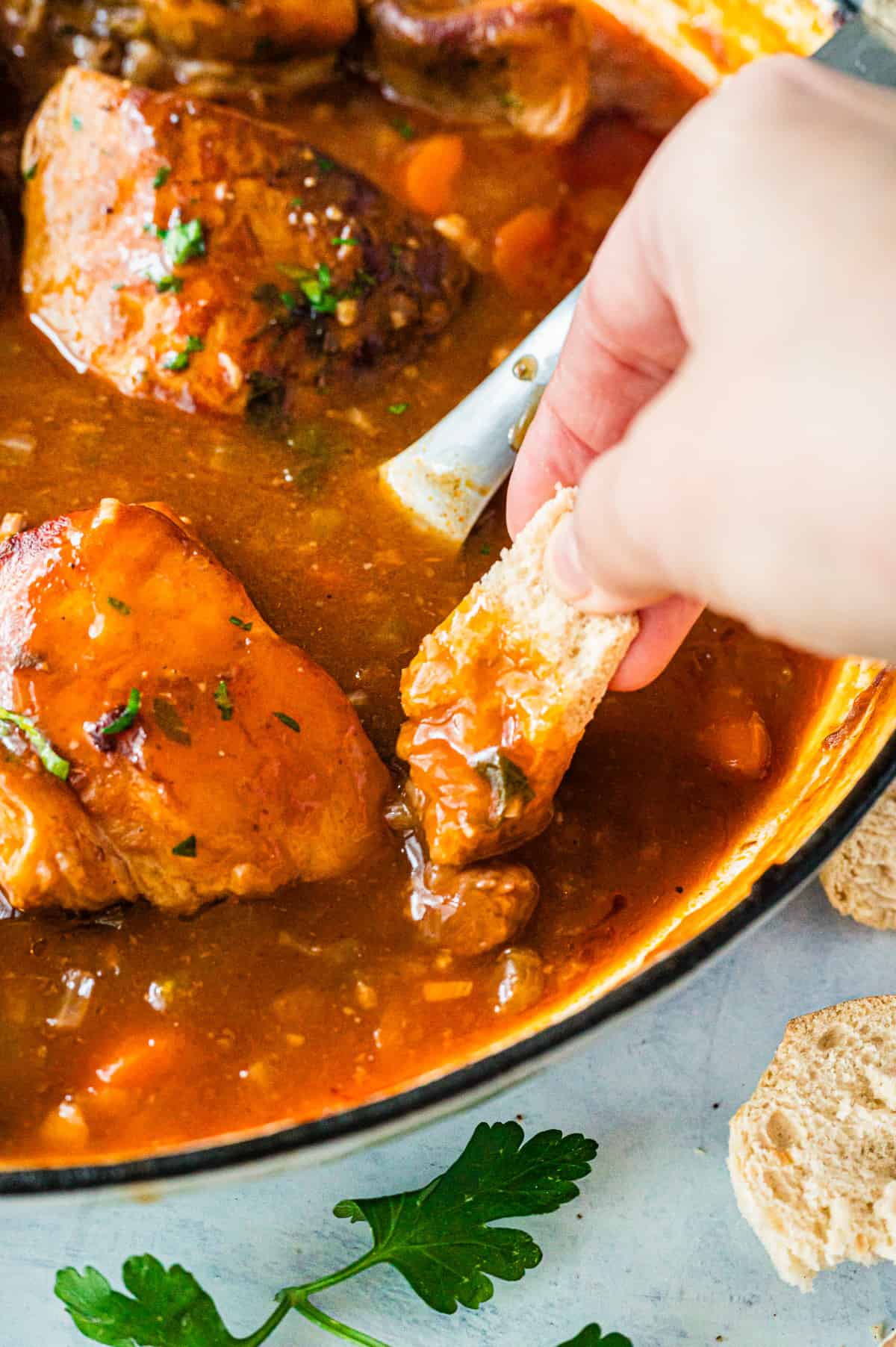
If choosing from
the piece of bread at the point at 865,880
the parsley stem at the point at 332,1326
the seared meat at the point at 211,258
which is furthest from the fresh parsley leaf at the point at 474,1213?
the seared meat at the point at 211,258

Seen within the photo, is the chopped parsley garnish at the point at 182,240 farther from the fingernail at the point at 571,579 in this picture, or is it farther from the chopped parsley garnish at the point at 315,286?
the fingernail at the point at 571,579

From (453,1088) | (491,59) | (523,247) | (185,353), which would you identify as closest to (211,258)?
(185,353)

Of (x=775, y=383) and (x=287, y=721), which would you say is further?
(x=287, y=721)

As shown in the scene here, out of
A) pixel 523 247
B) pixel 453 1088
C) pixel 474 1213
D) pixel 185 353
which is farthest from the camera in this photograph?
pixel 523 247

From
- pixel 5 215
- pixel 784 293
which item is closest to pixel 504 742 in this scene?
pixel 784 293

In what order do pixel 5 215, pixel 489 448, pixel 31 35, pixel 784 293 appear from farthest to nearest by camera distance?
pixel 31 35, pixel 5 215, pixel 489 448, pixel 784 293

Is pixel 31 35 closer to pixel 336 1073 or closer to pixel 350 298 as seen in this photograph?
pixel 350 298

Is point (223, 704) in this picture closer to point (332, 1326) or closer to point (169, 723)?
point (169, 723)
